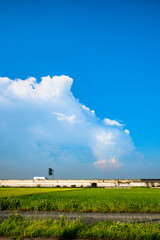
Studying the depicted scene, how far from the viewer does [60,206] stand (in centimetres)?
1195

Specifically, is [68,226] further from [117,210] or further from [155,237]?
[117,210]

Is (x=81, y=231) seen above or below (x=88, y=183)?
above

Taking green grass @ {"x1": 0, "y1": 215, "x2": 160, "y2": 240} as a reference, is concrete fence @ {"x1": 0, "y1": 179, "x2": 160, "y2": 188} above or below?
below

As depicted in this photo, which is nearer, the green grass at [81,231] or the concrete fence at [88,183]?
the green grass at [81,231]

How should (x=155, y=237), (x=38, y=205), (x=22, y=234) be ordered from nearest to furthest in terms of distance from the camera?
(x=155, y=237) < (x=22, y=234) < (x=38, y=205)

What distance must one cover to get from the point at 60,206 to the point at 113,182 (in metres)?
49.1

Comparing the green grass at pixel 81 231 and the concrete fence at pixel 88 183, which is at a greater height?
the green grass at pixel 81 231

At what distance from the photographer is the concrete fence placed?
55406mm

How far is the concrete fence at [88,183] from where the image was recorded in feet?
182

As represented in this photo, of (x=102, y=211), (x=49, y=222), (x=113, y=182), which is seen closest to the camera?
(x=49, y=222)

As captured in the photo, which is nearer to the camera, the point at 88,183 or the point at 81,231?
the point at 81,231

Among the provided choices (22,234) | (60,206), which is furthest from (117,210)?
(22,234)

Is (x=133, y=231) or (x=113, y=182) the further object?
(x=113, y=182)

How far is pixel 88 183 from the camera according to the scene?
6044 cm
